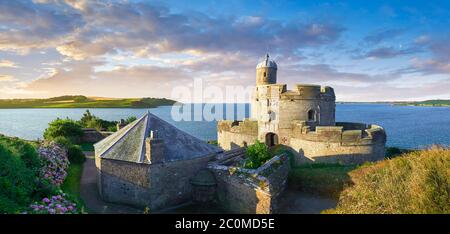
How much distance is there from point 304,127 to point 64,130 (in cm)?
2796

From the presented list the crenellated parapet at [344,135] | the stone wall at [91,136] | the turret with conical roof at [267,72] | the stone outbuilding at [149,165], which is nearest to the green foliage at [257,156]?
the stone outbuilding at [149,165]

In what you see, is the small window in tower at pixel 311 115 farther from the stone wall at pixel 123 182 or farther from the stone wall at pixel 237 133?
the stone wall at pixel 123 182

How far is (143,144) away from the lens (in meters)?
17.7

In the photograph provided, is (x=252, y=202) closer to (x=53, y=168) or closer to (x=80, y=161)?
(x=53, y=168)

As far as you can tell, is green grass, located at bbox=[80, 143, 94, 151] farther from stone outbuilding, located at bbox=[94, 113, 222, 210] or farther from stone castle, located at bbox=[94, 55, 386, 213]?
stone outbuilding, located at bbox=[94, 113, 222, 210]

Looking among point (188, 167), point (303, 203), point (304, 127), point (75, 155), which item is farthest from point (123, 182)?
point (304, 127)

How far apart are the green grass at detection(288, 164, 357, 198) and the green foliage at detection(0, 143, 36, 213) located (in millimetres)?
17416

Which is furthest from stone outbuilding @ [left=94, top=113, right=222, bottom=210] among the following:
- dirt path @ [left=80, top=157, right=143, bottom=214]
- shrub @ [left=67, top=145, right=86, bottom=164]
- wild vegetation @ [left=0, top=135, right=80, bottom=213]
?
shrub @ [left=67, top=145, right=86, bottom=164]

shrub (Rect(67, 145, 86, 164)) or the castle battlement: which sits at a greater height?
the castle battlement

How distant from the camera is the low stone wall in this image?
16.0 meters

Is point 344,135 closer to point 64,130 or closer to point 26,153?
point 26,153
